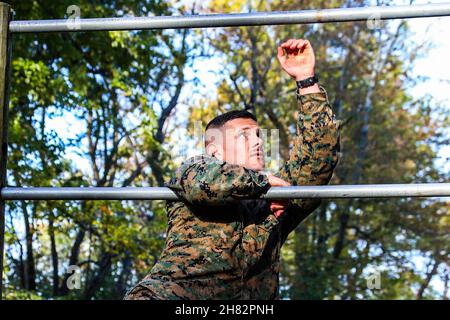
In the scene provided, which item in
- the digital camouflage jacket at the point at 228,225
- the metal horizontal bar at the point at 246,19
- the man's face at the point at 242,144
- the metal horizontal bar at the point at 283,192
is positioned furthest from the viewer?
the man's face at the point at 242,144

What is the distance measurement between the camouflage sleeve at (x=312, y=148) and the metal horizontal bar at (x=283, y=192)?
1.33 feet

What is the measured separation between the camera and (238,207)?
7.23 ft

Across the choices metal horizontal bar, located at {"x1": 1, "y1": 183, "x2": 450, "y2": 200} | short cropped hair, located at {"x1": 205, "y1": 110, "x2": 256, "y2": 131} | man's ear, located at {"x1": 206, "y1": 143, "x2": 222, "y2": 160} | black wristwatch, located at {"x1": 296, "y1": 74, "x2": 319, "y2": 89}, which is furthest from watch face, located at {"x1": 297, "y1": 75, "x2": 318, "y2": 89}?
metal horizontal bar, located at {"x1": 1, "y1": 183, "x2": 450, "y2": 200}

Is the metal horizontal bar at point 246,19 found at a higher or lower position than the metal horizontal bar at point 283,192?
higher

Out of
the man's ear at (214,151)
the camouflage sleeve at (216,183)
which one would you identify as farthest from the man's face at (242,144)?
the camouflage sleeve at (216,183)

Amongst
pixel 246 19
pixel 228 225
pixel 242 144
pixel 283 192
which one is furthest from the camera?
pixel 242 144

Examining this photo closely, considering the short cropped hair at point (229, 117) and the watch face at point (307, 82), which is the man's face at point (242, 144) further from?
the watch face at point (307, 82)

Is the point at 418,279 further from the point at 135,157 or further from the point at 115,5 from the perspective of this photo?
the point at 115,5

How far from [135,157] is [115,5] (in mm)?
3972

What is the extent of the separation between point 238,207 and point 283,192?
0.35m

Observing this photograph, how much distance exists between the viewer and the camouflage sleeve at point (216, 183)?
6.70ft

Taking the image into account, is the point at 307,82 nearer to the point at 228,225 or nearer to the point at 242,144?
the point at 242,144

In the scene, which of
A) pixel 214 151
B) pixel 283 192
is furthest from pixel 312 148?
pixel 283 192

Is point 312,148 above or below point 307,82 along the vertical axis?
below
